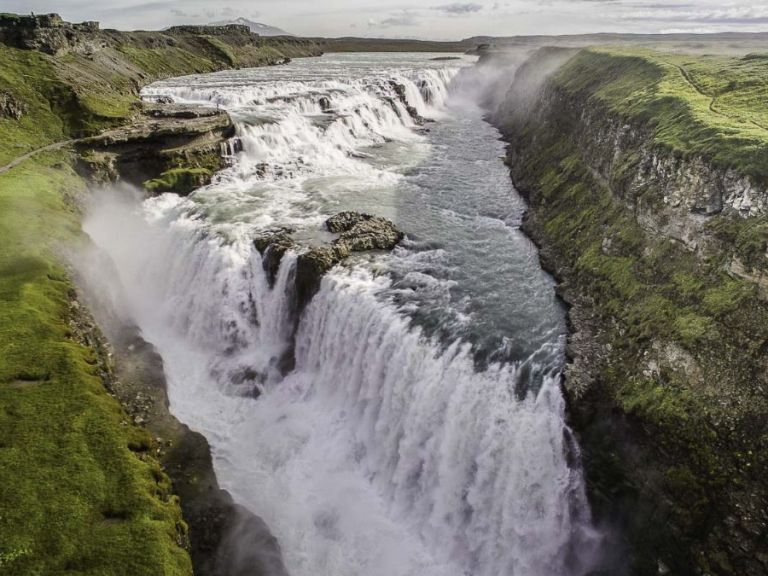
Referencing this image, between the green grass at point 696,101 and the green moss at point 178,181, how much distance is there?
91.3 feet

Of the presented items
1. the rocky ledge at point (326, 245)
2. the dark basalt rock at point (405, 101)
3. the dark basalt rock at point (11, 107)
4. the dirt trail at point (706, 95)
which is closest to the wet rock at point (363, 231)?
the rocky ledge at point (326, 245)

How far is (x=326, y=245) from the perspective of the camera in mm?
26469

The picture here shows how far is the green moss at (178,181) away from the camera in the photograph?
35.8 metres

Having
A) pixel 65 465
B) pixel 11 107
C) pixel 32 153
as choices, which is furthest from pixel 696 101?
pixel 11 107

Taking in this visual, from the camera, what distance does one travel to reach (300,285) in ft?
80.5

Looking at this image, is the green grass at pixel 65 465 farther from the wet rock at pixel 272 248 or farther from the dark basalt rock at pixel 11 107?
the dark basalt rock at pixel 11 107

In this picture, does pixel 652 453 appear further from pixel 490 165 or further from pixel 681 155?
pixel 490 165

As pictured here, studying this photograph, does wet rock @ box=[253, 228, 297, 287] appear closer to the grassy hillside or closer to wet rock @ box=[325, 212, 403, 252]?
wet rock @ box=[325, 212, 403, 252]

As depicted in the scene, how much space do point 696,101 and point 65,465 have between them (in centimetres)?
2965

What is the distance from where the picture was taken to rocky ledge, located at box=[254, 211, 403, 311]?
2438 cm

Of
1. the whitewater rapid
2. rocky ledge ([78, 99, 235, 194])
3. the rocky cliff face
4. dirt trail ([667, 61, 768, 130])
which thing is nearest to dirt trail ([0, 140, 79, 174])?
rocky ledge ([78, 99, 235, 194])

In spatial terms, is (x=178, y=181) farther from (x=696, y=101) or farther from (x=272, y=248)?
(x=696, y=101)

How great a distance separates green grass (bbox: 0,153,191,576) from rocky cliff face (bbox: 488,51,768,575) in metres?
12.7

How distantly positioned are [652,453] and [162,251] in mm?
27083
